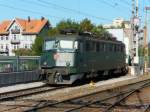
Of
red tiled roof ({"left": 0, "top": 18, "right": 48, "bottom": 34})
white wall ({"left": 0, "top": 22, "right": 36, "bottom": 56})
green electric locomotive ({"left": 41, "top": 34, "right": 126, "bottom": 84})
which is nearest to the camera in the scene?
green electric locomotive ({"left": 41, "top": 34, "right": 126, "bottom": 84})

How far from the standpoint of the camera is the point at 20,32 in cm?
12400

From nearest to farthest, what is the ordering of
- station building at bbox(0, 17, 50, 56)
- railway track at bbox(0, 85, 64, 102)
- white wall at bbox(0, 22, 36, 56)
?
1. railway track at bbox(0, 85, 64, 102)
2. station building at bbox(0, 17, 50, 56)
3. white wall at bbox(0, 22, 36, 56)

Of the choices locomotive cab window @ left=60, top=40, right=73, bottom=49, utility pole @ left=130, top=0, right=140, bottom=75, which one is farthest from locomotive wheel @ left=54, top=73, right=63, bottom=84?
Result: utility pole @ left=130, top=0, right=140, bottom=75

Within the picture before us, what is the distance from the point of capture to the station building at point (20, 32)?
399 ft

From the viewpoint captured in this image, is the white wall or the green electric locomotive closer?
the green electric locomotive

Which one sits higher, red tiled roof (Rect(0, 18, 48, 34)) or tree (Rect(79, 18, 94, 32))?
red tiled roof (Rect(0, 18, 48, 34))

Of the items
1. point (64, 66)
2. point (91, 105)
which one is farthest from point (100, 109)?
point (64, 66)

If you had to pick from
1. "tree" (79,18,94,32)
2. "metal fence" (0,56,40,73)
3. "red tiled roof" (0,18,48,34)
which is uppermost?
"red tiled roof" (0,18,48,34)

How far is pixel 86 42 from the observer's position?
1168 inches

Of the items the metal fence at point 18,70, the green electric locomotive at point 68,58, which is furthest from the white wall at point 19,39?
the green electric locomotive at point 68,58

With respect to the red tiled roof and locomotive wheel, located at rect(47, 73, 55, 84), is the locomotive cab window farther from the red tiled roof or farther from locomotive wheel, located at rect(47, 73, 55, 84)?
the red tiled roof

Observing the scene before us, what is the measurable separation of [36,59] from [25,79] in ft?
10.5

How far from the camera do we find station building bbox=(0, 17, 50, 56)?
399ft

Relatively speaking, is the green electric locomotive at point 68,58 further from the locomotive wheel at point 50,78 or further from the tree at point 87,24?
the tree at point 87,24
